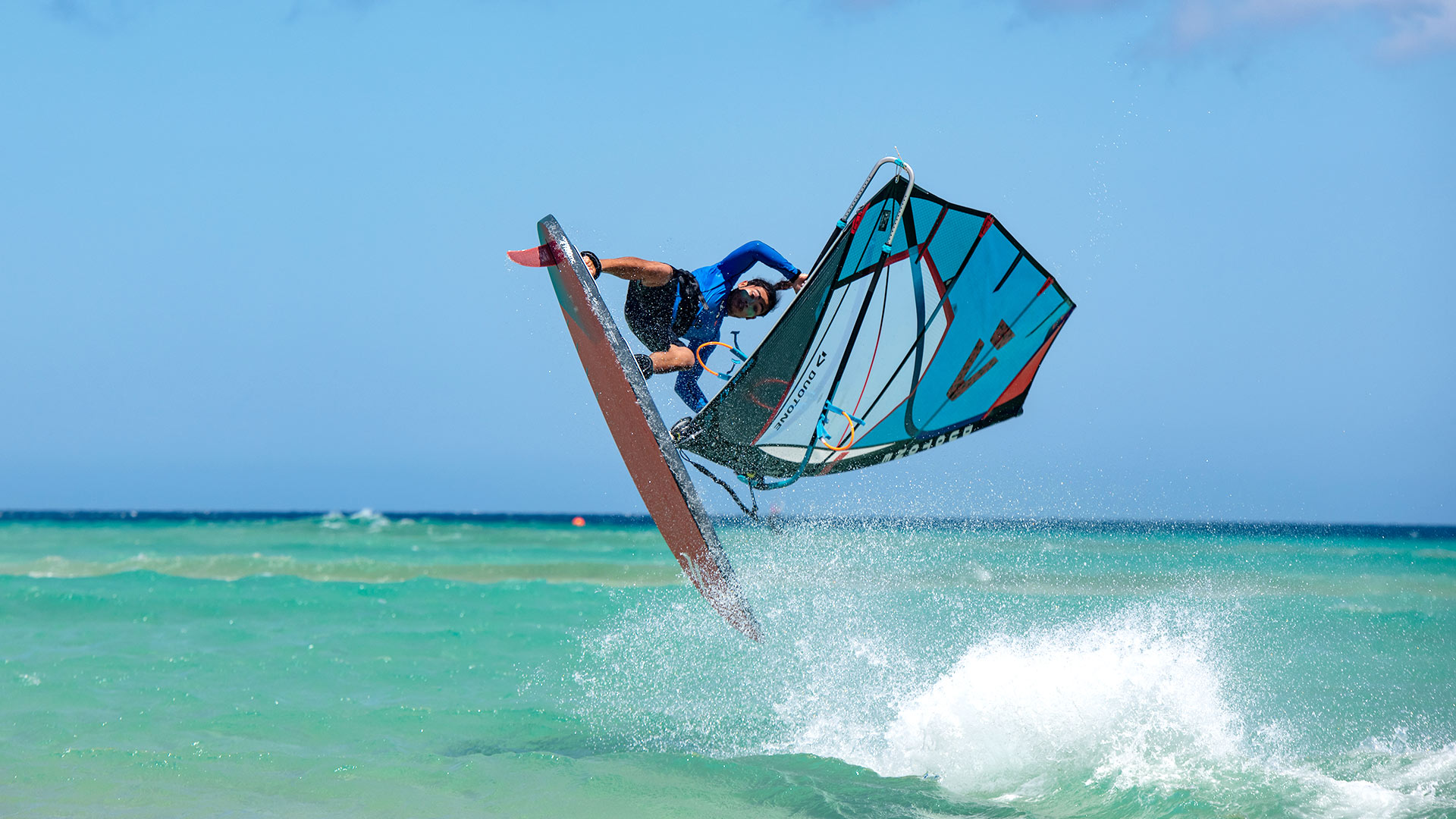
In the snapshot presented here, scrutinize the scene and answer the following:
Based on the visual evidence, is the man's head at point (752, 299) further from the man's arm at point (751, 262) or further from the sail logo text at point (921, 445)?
the sail logo text at point (921, 445)

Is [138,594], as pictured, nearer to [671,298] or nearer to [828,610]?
[828,610]

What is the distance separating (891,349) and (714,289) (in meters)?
1.20

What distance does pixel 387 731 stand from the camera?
24.7 feet

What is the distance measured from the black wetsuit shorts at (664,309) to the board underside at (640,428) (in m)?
0.41

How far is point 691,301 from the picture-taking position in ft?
21.3

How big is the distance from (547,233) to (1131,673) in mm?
4855

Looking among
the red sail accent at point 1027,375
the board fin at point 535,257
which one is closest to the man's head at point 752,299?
the board fin at point 535,257

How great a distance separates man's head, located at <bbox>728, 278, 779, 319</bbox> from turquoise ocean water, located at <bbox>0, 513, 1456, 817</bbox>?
1478 mm

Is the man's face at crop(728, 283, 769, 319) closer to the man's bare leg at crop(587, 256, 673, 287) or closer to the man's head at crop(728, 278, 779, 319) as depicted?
the man's head at crop(728, 278, 779, 319)

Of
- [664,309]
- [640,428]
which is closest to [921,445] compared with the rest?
[664,309]

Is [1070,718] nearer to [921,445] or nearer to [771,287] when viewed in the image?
[921,445]

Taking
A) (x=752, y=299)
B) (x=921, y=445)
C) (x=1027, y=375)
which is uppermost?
(x=752, y=299)

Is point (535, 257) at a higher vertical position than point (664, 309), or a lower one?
higher

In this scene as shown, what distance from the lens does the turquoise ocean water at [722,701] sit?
6.02m
